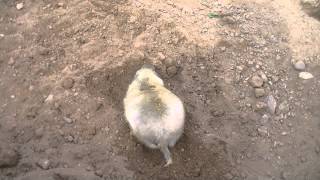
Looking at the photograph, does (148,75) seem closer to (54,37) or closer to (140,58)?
(140,58)

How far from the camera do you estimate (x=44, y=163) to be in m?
5.04

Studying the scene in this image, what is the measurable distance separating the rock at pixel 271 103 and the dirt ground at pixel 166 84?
14 mm

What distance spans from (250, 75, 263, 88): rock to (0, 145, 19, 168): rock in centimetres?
236

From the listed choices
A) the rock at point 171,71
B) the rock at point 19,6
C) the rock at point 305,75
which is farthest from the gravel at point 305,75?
the rock at point 19,6

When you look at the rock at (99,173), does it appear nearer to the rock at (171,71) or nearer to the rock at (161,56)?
the rock at (171,71)

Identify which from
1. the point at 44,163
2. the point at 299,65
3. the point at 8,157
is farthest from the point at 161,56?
the point at 8,157

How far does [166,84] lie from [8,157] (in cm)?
164

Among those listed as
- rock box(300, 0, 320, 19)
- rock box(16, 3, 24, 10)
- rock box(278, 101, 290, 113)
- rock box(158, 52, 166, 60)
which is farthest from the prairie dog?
rock box(300, 0, 320, 19)

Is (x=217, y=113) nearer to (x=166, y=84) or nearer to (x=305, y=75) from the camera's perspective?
(x=166, y=84)

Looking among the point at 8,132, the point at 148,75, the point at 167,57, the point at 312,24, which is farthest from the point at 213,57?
the point at 8,132

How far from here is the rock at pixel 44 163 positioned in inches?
198

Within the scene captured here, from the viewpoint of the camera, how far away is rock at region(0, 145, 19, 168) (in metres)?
4.96

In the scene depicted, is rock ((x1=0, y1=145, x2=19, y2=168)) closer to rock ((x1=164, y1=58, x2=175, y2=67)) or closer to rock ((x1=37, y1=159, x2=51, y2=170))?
rock ((x1=37, y1=159, x2=51, y2=170))

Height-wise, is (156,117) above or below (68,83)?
above
